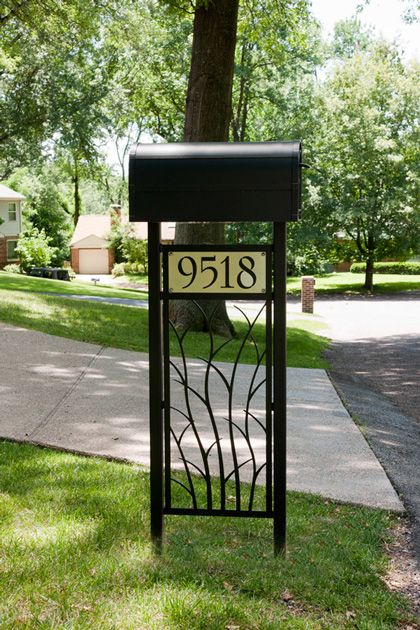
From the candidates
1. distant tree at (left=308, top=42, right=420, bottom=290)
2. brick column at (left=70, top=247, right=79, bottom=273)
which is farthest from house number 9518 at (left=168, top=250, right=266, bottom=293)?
brick column at (left=70, top=247, right=79, bottom=273)

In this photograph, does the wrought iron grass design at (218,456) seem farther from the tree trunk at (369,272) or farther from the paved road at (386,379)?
the tree trunk at (369,272)

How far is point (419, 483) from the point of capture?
5.95 metres

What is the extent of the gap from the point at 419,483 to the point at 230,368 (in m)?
5.15

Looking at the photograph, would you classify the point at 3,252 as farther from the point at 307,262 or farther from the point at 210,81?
the point at 210,81

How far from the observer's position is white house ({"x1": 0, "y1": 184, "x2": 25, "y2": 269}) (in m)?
53.9

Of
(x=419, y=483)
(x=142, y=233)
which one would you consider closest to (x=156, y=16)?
(x=419, y=483)

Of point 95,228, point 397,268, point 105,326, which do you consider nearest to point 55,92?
point 105,326

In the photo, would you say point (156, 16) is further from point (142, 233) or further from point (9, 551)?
point (142, 233)

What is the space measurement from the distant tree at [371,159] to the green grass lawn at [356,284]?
1.56 metres

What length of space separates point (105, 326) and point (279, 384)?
9717 mm

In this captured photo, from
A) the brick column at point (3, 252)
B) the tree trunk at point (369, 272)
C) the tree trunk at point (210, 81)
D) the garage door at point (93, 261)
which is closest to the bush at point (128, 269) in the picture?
the brick column at point (3, 252)

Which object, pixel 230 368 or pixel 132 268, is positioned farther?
pixel 132 268

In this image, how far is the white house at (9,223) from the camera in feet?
177

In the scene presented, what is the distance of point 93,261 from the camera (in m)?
62.4
